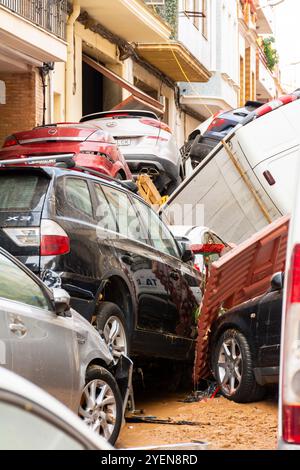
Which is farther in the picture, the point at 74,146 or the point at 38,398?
the point at 74,146

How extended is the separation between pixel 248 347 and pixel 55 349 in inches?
134

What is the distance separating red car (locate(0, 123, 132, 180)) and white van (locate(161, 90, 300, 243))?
3.44 feet

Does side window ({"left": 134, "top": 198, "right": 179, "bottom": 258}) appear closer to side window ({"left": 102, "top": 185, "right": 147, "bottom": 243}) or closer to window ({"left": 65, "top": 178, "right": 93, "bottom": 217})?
side window ({"left": 102, "top": 185, "right": 147, "bottom": 243})

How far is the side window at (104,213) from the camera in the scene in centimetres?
974

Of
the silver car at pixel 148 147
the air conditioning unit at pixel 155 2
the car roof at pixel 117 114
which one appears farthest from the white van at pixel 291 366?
the air conditioning unit at pixel 155 2

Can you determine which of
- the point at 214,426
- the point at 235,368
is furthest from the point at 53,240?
the point at 235,368

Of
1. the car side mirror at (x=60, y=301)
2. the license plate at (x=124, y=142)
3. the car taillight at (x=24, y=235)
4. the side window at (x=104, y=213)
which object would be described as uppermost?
the license plate at (x=124, y=142)

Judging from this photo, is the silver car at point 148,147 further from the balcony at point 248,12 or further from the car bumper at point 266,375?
the balcony at point 248,12

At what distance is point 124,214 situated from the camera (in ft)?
34.2

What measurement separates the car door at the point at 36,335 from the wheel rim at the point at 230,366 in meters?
3.11

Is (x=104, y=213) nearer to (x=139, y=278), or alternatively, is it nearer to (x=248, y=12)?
(x=139, y=278)

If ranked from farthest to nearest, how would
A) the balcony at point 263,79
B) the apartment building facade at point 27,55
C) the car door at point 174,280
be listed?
the balcony at point 263,79 < the apartment building facade at point 27,55 < the car door at point 174,280

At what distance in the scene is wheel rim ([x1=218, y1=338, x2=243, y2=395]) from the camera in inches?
404

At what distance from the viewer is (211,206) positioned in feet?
52.1
